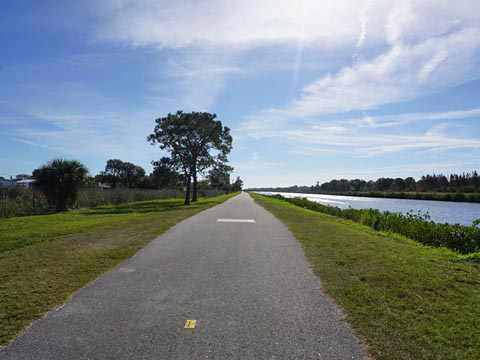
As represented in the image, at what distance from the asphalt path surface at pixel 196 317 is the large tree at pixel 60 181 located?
14.5 m

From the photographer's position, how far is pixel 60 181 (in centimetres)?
1884

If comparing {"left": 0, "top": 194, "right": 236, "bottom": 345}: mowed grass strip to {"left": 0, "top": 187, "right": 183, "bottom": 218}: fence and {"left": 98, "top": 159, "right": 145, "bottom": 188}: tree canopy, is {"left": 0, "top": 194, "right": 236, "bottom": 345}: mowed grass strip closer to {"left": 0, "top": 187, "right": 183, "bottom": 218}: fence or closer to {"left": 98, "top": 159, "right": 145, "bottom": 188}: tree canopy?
{"left": 0, "top": 187, "right": 183, "bottom": 218}: fence

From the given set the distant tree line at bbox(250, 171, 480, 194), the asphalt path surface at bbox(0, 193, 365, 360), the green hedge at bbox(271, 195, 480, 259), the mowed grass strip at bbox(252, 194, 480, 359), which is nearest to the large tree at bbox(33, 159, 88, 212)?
the asphalt path surface at bbox(0, 193, 365, 360)

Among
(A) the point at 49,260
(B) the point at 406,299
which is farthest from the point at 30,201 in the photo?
(B) the point at 406,299

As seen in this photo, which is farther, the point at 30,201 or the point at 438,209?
the point at 438,209

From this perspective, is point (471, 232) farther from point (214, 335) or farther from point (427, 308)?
point (214, 335)

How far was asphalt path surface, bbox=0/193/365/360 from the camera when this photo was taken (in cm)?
315

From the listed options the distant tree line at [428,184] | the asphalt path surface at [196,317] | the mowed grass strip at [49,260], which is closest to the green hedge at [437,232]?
the asphalt path surface at [196,317]

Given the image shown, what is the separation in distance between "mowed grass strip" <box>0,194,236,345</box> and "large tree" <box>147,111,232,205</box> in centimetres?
2465

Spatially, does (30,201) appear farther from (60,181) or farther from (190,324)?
(190,324)

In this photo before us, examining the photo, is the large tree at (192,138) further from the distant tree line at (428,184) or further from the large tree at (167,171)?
the distant tree line at (428,184)

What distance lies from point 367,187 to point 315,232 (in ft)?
375

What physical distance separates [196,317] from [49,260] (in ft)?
14.5

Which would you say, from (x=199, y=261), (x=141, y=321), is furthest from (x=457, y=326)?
(x=199, y=261)
